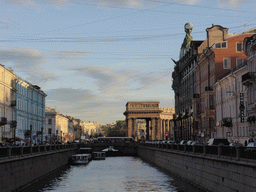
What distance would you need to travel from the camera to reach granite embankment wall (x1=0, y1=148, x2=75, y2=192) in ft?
113

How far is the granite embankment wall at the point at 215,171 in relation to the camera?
26078mm

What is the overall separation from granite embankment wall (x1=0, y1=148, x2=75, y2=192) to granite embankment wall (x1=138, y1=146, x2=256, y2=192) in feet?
48.3

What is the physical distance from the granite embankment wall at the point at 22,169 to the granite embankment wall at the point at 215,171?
14710 millimetres

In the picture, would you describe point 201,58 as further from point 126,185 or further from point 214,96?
point 126,185

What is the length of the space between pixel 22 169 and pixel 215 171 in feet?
55.3

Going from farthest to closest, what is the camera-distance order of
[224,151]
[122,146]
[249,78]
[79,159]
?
[122,146], [79,159], [249,78], [224,151]

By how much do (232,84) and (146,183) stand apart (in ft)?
104

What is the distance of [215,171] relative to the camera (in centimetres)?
3328

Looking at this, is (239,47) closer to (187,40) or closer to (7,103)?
(7,103)

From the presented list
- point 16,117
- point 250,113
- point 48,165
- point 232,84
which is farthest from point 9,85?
point 250,113

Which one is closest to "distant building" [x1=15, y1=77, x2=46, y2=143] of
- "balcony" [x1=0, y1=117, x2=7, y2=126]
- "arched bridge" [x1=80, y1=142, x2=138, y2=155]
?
"balcony" [x1=0, y1=117, x2=7, y2=126]

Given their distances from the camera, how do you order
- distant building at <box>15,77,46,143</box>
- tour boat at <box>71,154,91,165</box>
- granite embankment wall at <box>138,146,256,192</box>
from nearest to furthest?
1. granite embankment wall at <box>138,146,256,192</box>
2. tour boat at <box>71,154,91,165</box>
3. distant building at <box>15,77,46,143</box>

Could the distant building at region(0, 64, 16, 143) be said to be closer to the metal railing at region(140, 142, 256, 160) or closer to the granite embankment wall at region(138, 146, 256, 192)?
the granite embankment wall at region(138, 146, 256, 192)

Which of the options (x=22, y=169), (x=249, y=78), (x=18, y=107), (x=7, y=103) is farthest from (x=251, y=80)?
(x=18, y=107)
